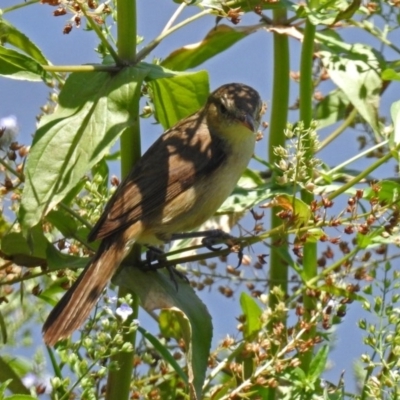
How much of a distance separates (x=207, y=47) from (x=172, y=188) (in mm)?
478

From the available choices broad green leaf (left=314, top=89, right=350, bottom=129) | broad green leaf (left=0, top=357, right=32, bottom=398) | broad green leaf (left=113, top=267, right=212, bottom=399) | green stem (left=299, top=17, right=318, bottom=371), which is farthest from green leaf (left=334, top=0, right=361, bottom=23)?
broad green leaf (left=0, top=357, right=32, bottom=398)

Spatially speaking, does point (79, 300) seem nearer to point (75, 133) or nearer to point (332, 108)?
point (75, 133)

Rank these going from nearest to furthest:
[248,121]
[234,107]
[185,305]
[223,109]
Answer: [185,305] → [248,121] → [234,107] → [223,109]

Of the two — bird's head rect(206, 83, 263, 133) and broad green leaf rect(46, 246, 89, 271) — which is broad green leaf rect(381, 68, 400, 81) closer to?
bird's head rect(206, 83, 263, 133)

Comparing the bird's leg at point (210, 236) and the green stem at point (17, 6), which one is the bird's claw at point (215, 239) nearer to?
the bird's leg at point (210, 236)

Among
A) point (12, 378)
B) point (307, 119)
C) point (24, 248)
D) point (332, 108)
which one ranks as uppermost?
point (332, 108)

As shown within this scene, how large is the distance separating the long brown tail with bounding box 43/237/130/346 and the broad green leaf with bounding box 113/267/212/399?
0.05 meters

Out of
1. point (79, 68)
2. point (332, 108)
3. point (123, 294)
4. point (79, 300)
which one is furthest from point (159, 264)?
point (332, 108)

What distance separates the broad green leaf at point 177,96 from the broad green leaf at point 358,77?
43 centimetres

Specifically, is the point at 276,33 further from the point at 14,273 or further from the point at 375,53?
the point at 14,273

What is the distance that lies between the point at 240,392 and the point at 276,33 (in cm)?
116

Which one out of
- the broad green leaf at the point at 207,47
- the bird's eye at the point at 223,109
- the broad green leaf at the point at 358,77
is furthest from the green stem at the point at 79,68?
the bird's eye at the point at 223,109

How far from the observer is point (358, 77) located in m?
2.71

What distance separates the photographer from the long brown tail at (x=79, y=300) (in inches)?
90.0
